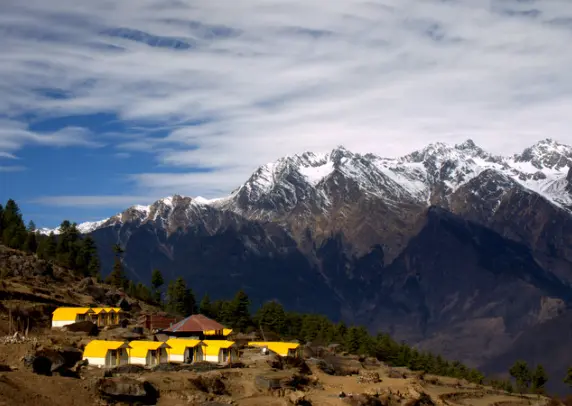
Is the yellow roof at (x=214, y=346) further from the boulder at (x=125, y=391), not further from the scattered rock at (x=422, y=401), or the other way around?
the scattered rock at (x=422, y=401)

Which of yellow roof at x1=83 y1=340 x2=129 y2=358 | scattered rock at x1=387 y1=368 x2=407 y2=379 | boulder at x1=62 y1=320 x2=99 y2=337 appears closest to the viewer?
yellow roof at x1=83 y1=340 x2=129 y2=358

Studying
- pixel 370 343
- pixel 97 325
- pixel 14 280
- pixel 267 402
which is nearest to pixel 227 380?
pixel 267 402

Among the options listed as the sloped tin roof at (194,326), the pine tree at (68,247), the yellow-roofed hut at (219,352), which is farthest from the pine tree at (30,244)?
the yellow-roofed hut at (219,352)

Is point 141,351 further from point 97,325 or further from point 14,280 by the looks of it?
point 14,280

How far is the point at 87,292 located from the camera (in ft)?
500

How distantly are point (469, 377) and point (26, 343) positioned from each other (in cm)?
11469

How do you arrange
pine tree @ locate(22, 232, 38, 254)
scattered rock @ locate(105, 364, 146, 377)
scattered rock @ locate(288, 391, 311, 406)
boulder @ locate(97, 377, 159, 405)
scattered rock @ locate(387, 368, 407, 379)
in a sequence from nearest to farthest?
boulder @ locate(97, 377, 159, 405) < scattered rock @ locate(105, 364, 146, 377) < scattered rock @ locate(288, 391, 311, 406) < scattered rock @ locate(387, 368, 407, 379) < pine tree @ locate(22, 232, 38, 254)

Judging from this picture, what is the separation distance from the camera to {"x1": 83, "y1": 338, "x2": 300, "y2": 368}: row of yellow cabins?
8912cm

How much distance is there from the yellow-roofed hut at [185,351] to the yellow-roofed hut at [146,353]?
221 centimetres

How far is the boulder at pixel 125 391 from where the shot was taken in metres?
74.9

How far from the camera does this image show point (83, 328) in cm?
10900

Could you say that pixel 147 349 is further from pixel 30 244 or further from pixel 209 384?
pixel 30 244

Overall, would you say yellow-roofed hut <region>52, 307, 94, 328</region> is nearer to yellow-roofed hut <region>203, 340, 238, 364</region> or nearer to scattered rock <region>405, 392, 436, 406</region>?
yellow-roofed hut <region>203, 340, 238, 364</region>

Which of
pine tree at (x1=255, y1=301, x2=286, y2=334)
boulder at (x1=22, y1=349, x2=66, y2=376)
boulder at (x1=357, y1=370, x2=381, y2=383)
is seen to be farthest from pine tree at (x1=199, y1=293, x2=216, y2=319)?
boulder at (x1=22, y1=349, x2=66, y2=376)
